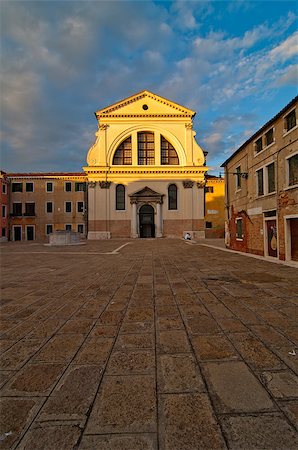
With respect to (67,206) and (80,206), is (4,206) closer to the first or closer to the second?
(67,206)

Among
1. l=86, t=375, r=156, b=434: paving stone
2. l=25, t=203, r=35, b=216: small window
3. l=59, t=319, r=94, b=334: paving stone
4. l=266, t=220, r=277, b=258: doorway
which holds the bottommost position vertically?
l=59, t=319, r=94, b=334: paving stone

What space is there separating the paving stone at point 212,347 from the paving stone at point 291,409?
812 millimetres

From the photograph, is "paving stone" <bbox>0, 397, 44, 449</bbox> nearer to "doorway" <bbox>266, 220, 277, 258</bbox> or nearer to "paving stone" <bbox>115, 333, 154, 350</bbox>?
"paving stone" <bbox>115, 333, 154, 350</bbox>

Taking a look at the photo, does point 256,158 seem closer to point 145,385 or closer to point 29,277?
point 29,277

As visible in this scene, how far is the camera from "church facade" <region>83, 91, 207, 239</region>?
39.2m

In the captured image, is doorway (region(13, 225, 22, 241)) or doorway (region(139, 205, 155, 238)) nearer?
doorway (region(139, 205, 155, 238))

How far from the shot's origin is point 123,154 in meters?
41.0

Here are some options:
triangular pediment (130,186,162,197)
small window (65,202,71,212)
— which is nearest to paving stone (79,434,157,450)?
triangular pediment (130,186,162,197)

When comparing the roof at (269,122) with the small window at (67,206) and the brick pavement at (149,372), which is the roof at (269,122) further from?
the small window at (67,206)

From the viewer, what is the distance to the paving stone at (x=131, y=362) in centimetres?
275

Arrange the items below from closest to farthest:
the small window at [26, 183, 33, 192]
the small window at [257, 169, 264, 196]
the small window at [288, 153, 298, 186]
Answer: the small window at [288, 153, 298, 186] → the small window at [257, 169, 264, 196] → the small window at [26, 183, 33, 192]

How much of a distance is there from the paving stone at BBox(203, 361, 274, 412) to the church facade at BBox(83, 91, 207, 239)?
119 ft

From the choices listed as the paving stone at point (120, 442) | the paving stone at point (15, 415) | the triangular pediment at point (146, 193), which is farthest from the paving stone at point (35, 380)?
the triangular pediment at point (146, 193)

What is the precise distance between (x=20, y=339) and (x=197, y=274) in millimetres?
5966
